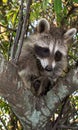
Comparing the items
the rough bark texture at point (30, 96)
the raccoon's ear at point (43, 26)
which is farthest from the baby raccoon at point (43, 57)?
the rough bark texture at point (30, 96)

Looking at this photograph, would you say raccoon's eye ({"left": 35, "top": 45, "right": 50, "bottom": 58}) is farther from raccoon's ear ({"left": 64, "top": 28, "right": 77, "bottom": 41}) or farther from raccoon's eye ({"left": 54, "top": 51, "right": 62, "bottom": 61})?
raccoon's ear ({"left": 64, "top": 28, "right": 77, "bottom": 41})

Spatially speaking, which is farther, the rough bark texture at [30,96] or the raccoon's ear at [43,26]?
the raccoon's ear at [43,26]

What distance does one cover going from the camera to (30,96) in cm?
375

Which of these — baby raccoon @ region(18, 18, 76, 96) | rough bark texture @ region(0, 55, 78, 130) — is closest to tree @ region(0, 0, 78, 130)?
rough bark texture @ region(0, 55, 78, 130)

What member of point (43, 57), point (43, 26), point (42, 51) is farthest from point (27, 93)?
point (43, 26)

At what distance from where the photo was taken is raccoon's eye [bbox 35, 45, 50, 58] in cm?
448

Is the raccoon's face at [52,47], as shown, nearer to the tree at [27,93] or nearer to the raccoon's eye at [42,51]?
the raccoon's eye at [42,51]

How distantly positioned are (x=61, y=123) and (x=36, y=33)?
1.34 metres

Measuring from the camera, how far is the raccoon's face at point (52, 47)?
4.46 m

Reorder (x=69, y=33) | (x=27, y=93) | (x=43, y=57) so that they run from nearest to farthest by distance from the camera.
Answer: (x=27, y=93) → (x=43, y=57) → (x=69, y=33)

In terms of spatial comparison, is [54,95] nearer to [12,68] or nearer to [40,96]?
[40,96]

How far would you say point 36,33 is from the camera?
4.81 metres

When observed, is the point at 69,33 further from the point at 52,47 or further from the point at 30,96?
the point at 30,96

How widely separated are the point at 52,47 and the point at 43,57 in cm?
22
